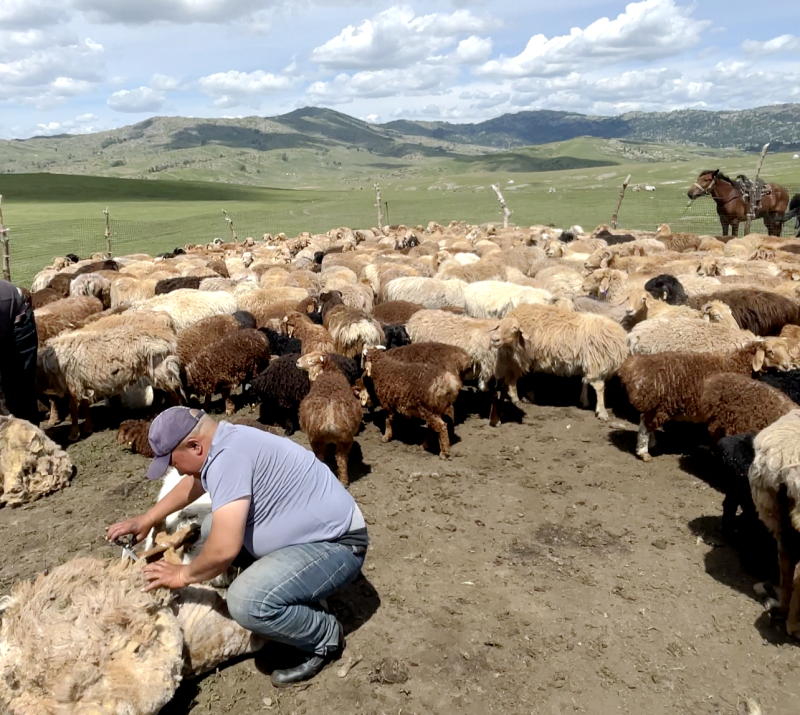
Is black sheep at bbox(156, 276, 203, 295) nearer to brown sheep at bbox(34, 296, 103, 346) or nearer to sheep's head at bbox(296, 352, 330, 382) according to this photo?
brown sheep at bbox(34, 296, 103, 346)

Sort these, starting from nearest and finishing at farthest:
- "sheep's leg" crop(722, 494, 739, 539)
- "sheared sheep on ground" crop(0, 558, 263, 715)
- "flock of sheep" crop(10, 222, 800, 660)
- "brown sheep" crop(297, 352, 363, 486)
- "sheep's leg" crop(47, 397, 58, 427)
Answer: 1. "sheared sheep on ground" crop(0, 558, 263, 715)
2. "sheep's leg" crop(722, 494, 739, 539)
3. "flock of sheep" crop(10, 222, 800, 660)
4. "brown sheep" crop(297, 352, 363, 486)
5. "sheep's leg" crop(47, 397, 58, 427)

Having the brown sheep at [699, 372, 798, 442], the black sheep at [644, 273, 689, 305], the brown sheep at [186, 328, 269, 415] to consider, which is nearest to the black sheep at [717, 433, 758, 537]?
the brown sheep at [699, 372, 798, 442]

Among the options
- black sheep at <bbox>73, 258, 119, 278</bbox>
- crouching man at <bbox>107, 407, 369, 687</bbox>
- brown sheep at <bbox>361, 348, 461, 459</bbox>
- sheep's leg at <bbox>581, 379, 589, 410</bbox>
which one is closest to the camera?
crouching man at <bbox>107, 407, 369, 687</bbox>

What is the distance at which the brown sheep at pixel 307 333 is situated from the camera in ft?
29.0

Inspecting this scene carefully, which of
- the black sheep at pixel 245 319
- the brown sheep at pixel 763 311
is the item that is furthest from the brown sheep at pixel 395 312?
the brown sheep at pixel 763 311

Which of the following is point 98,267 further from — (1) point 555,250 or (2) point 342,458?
(2) point 342,458

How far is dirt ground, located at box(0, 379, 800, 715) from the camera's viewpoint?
3787 mm

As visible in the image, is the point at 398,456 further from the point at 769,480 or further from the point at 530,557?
the point at 769,480

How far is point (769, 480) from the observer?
3.93m

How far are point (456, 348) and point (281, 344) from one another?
2929 mm

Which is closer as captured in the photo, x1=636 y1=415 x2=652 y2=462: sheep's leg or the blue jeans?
the blue jeans

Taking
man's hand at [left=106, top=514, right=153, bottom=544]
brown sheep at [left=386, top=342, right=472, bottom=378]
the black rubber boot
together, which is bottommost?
the black rubber boot

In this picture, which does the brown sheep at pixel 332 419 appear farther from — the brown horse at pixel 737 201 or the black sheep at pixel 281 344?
the brown horse at pixel 737 201

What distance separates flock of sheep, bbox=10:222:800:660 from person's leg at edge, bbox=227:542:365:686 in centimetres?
231
